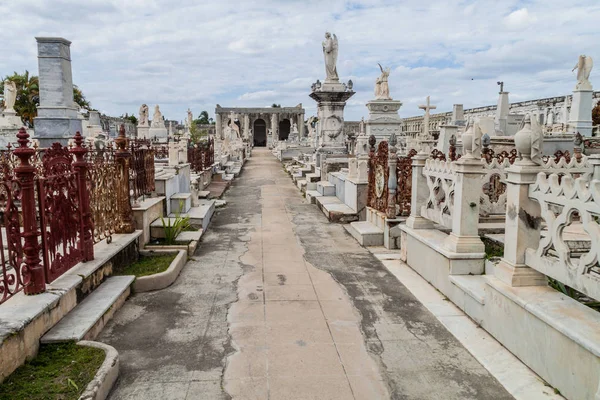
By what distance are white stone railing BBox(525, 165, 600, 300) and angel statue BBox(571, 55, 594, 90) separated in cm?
2280

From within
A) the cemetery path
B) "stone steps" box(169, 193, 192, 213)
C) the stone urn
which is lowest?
the cemetery path

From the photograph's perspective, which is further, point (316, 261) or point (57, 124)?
point (57, 124)

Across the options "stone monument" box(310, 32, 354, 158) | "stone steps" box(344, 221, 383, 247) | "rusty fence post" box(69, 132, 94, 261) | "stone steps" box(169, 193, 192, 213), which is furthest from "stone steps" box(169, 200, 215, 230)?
"stone monument" box(310, 32, 354, 158)

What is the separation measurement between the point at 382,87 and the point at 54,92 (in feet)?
37.1

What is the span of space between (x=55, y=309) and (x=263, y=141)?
72440 mm

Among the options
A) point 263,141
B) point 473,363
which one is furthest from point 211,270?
point 263,141

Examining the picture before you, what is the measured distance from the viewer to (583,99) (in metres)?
23.0

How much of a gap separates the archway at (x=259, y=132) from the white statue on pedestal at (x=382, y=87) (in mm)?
58720

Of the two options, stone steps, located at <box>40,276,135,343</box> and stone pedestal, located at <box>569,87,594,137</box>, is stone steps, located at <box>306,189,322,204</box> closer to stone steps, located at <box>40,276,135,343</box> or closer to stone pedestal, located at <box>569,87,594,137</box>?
stone steps, located at <box>40,276,135,343</box>

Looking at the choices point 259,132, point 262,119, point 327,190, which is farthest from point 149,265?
point 259,132

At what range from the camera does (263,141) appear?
249ft

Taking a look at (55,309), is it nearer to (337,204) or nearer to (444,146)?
(337,204)

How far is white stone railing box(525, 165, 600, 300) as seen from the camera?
11.6 ft

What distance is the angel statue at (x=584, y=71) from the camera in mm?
22906
